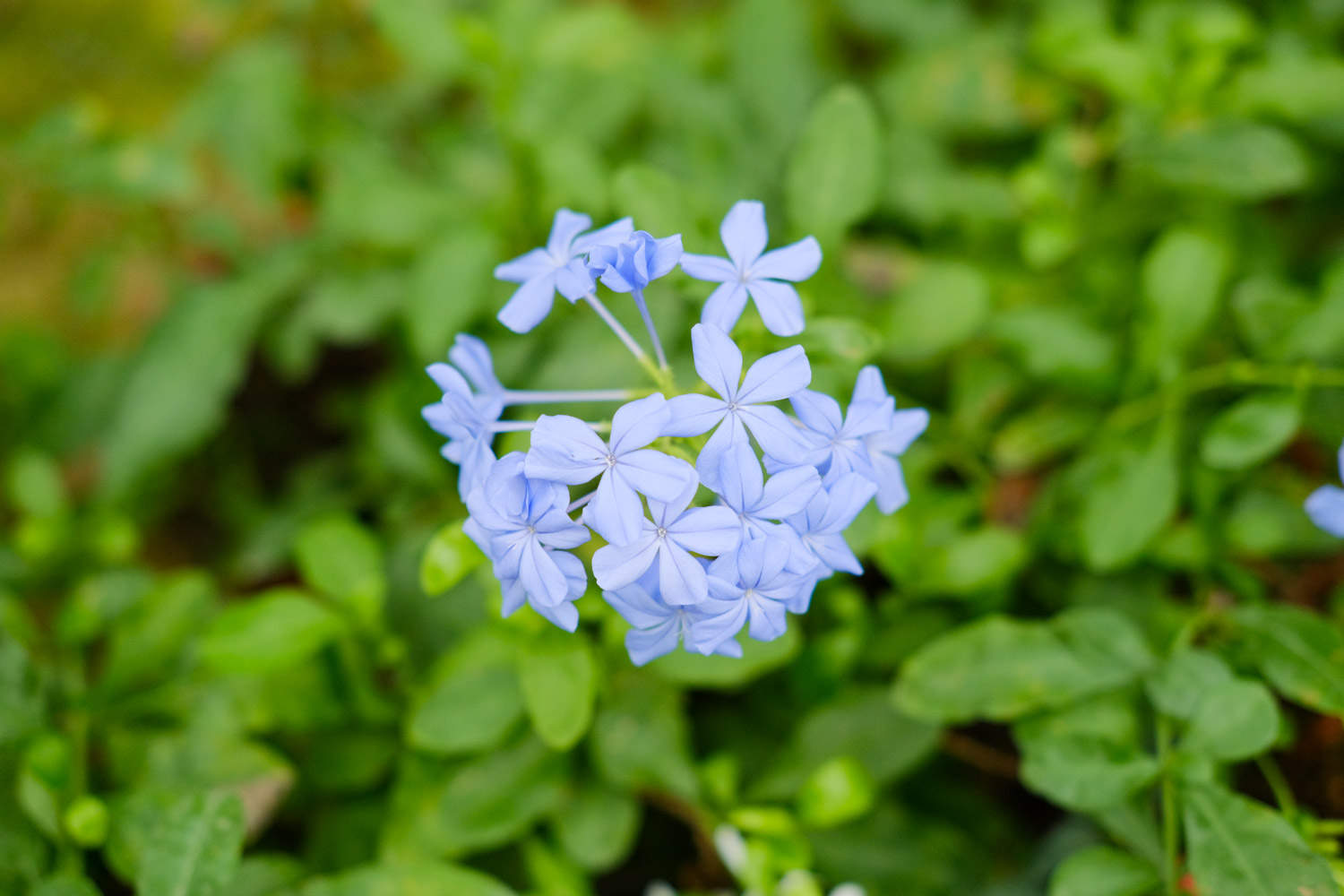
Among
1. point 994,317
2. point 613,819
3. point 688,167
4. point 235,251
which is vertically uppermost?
point 688,167

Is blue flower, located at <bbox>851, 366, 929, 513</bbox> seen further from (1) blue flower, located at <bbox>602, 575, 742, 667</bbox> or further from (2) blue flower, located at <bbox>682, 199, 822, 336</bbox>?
(1) blue flower, located at <bbox>602, 575, 742, 667</bbox>

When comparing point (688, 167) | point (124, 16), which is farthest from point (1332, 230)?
point (124, 16)

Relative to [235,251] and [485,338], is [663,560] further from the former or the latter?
[235,251]

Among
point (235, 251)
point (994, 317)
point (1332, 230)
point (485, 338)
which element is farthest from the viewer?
point (235, 251)

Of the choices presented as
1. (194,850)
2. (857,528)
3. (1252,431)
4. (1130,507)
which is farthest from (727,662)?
(1252,431)

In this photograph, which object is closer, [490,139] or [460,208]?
[460,208]

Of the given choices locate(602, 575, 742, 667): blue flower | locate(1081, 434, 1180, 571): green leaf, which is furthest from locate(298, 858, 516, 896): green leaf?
locate(1081, 434, 1180, 571): green leaf

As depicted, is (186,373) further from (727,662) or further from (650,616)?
(650,616)
